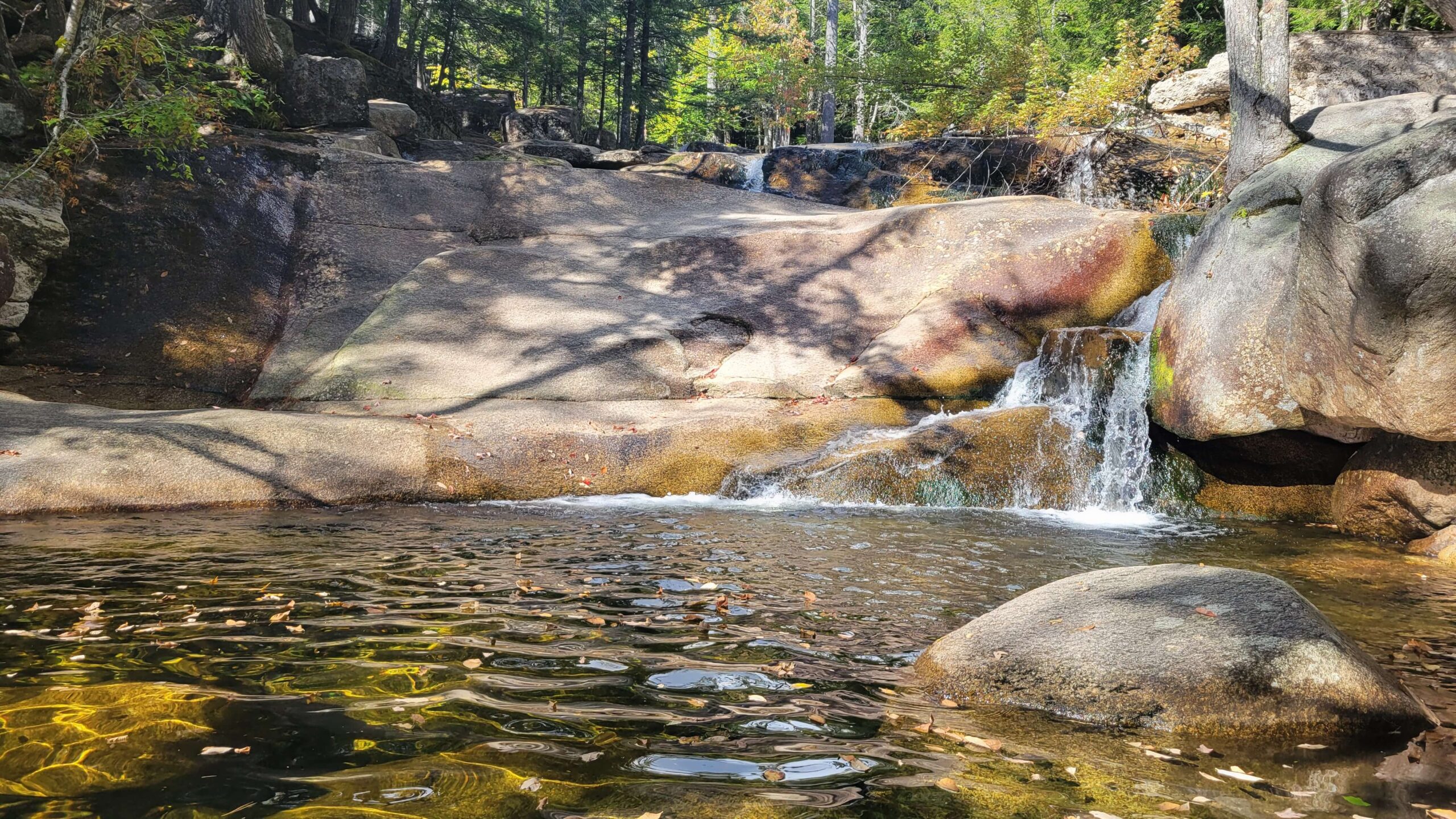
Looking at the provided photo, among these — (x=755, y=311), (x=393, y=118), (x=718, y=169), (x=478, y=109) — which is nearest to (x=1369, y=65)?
(x=718, y=169)

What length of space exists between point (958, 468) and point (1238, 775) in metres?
7.35

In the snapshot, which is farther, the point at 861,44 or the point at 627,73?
the point at 861,44

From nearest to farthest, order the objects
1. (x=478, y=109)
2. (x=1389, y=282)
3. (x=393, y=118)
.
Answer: (x=1389, y=282)
(x=393, y=118)
(x=478, y=109)

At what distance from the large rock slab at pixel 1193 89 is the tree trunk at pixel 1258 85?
9272 millimetres

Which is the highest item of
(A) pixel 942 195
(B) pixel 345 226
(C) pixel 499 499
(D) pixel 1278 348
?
(A) pixel 942 195

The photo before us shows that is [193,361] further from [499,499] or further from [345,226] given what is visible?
[499,499]

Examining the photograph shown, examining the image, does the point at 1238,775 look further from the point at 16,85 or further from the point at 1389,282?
the point at 16,85

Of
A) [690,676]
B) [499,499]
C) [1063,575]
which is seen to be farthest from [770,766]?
[499,499]

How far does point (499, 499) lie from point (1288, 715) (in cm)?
849

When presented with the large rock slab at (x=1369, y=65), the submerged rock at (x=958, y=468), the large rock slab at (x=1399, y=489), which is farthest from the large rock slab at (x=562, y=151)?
the large rock slab at (x=1399, y=489)

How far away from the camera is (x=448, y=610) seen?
18.0 feet

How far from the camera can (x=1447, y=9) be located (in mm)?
3803

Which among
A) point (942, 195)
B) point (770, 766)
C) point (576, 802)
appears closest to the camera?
point (576, 802)

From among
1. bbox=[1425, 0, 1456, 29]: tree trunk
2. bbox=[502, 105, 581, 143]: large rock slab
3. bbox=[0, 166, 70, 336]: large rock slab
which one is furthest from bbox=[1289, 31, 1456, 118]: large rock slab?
bbox=[0, 166, 70, 336]: large rock slab
